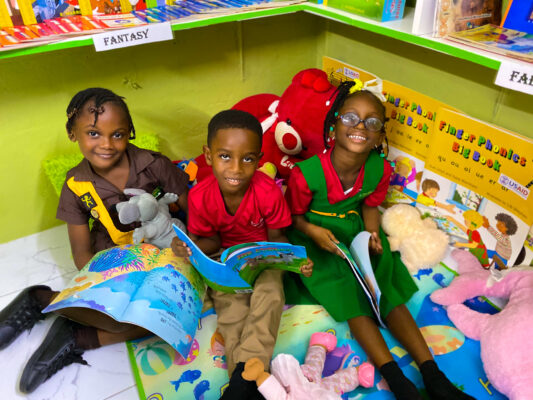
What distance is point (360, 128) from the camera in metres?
1.15

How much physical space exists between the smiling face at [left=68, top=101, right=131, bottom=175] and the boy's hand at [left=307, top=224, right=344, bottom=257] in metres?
0.58

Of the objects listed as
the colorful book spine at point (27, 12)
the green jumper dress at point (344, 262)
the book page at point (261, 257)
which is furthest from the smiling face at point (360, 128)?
the colorful book spine at point (27, 12)

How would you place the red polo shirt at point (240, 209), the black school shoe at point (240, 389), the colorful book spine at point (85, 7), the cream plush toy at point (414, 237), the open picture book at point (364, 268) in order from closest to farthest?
1. the black school shoe at point (240, 389)
2. the open picture book at point (364, 268)
3. the red polo shirt at point (240, 209)
4. the colorful book spine at point (85, 7)
5. the cream plush toy at point (414, 237)

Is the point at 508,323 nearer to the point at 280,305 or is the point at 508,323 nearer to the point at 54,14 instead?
the point at 280,305

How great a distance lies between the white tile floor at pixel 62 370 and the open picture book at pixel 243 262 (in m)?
0.33

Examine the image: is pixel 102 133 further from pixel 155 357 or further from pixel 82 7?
pixel 155 357

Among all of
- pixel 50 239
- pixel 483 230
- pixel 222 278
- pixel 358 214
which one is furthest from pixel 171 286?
pixel 483 230

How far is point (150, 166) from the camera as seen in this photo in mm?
1271

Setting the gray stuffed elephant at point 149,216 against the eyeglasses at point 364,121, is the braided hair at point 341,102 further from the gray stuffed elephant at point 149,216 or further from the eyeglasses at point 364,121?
the gray stuffed elephant at point 149,216

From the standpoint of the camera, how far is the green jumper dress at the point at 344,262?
1.17 meters

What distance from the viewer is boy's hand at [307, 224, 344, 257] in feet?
3.80

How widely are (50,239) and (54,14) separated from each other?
780 mm

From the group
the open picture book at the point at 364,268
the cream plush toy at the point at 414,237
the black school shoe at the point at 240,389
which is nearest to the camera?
the black school shoe at the point at 240,389

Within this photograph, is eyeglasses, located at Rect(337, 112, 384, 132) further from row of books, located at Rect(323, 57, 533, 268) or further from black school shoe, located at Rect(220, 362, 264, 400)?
black school shoe, located at Rect(220, 362, 264, 400)
